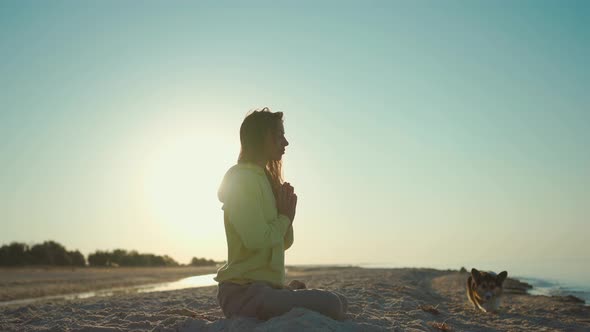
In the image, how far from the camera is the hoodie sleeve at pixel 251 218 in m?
4.29

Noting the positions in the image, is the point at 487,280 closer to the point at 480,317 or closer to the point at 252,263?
the point at 480,317

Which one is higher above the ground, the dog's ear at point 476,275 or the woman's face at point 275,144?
the woman's face at point 275,144

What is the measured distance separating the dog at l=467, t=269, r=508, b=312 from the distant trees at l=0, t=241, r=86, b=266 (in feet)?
69.8

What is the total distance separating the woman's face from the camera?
475cm

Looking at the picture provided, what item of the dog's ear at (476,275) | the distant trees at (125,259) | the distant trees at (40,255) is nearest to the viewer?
the dog's ear at (476,275)

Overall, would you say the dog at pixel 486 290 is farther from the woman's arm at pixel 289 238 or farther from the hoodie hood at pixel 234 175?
the hoodie hood at pixel 234 175

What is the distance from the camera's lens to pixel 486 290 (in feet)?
32.5

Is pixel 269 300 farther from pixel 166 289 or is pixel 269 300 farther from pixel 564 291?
pixel 564 291

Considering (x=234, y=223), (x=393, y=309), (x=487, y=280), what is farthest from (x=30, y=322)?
(x=487, y=280)

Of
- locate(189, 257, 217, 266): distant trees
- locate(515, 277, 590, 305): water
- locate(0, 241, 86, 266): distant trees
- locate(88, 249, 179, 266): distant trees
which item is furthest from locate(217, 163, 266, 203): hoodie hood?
locate(189, 257, 217, 266): distant trees

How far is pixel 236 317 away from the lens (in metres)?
4.70

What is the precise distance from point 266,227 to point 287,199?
39 centimetres

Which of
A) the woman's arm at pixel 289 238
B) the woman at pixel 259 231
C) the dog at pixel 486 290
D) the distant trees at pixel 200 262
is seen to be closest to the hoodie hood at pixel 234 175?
the woman at pixel 259 231

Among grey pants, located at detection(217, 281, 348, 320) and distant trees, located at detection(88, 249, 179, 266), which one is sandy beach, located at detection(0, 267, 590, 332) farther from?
distant trees, located at detection(88, 249, 179, 266)
